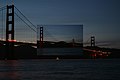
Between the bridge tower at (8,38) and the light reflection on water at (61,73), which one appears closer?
the light reflection on water at (61,73)

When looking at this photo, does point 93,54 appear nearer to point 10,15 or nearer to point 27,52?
point 27,52

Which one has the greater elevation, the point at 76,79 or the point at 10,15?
the point at 10,15

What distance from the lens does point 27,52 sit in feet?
203

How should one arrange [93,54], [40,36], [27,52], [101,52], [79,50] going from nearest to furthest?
1. [79,50]
2. [40,36]
3. [27,52]
4. [93,54]
5. [101,52]

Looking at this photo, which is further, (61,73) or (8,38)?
(8,38)

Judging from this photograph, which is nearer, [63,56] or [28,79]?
[28,79]

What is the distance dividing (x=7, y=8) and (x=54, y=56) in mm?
15484

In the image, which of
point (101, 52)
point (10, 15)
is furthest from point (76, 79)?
point (101, 52)

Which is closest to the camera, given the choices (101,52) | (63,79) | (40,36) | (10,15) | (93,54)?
(63,79)

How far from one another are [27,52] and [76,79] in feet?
172

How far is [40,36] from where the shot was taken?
190 feet

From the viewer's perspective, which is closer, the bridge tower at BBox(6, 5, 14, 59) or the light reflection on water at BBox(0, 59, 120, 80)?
the light reflection on water at BBox(0, 59, 120, 80)

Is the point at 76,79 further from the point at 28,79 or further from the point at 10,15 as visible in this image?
the point at 10,15

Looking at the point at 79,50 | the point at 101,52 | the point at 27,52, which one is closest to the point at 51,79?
the point at 79,50
